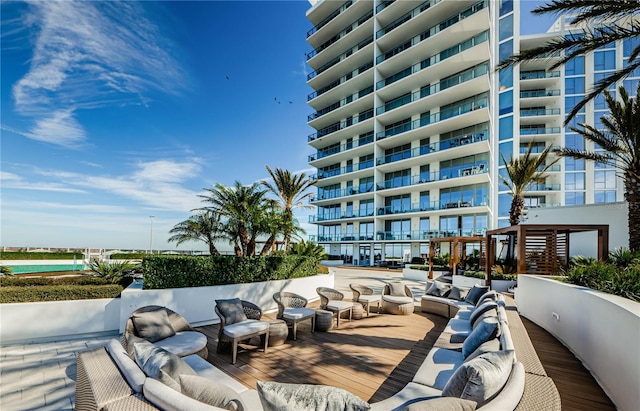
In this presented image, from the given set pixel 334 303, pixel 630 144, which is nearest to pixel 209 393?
pixel 334 303

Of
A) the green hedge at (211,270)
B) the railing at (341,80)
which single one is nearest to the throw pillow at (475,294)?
the green hedge at (211,270)

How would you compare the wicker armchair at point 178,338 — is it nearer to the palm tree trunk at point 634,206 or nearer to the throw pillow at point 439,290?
the throw pillow at point 439,290

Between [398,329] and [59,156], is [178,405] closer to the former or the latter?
[398,329]

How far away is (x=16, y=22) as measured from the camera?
22.3ft

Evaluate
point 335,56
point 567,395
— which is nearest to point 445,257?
point 567,395

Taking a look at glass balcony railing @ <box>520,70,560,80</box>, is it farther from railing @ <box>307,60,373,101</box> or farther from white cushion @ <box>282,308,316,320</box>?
white cushion @ <box>282,308,316,320</box>

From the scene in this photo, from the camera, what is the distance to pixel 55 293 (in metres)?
5.98

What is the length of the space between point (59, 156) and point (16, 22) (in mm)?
6408

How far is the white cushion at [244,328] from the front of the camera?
4754 mm

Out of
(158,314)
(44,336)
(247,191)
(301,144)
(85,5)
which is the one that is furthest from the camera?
(301,144)

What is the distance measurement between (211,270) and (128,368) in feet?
17.0

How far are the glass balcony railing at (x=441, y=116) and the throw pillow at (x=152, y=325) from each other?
26.4 meters

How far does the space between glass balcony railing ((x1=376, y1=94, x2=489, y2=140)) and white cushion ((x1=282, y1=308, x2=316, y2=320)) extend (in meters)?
24.0

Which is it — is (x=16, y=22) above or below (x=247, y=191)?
above
